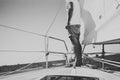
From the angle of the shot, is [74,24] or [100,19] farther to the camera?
[74,24]

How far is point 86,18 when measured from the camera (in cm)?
123

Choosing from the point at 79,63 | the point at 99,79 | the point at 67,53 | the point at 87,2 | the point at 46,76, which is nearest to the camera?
the point at 99,79

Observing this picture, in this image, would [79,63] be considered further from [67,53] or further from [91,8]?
[91,8]

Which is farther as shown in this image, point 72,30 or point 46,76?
point 72,30

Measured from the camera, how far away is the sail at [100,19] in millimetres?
743

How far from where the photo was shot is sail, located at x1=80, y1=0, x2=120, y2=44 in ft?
2.44

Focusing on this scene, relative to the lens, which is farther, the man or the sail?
the man

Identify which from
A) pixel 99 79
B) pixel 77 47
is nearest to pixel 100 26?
pixel 77 47

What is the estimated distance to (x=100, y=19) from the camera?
953mm

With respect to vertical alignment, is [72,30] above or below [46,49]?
above

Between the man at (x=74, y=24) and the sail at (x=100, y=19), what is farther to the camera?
the man at (x=74, y=24)

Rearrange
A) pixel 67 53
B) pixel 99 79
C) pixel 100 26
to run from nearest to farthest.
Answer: pixel 99 79 < pixel 100 26 < pixel 67 53

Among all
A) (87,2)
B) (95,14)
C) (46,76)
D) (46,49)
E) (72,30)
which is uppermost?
(87,2)

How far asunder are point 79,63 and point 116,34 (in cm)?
45
